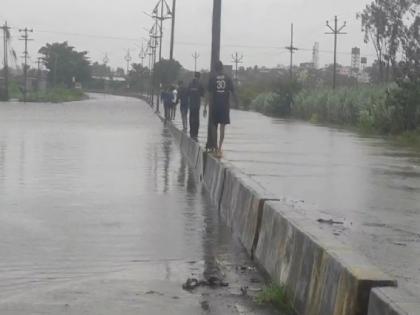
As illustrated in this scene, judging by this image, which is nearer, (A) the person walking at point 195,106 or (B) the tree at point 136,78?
(A) the person walking at point 195,106

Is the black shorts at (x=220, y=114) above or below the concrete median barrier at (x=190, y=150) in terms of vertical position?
above

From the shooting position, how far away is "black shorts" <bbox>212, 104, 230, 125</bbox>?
1567cm

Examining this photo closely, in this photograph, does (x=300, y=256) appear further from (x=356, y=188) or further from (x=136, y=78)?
(x=136, y=78)

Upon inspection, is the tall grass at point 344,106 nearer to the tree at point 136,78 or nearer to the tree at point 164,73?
the tree at point 164,73

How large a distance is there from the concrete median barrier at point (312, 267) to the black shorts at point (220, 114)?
7612 millimetres

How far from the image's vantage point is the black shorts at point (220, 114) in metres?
15.7

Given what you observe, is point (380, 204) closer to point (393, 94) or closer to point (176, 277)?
point (176, 277)

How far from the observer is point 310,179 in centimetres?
1308

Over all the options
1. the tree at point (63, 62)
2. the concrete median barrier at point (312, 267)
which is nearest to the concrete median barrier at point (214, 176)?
the concrete median barrier at point (312, 267)

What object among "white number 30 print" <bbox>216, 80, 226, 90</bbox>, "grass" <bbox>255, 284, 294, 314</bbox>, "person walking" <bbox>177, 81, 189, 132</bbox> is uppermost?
"white number 30 print" <bbox>216, 80, 226, 90</bbox>

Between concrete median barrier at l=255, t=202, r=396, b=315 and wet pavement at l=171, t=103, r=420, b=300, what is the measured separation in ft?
1.08

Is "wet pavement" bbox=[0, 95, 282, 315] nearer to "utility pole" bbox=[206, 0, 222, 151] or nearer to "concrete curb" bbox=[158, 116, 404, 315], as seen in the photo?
"concrete curb" bbox=[158, 116, 404, 315]

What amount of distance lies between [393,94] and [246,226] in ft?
63.1

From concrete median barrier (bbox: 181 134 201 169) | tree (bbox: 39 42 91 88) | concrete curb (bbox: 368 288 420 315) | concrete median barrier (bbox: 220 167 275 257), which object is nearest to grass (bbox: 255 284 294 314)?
concrete curb (bbox: 368 288 420 315)
